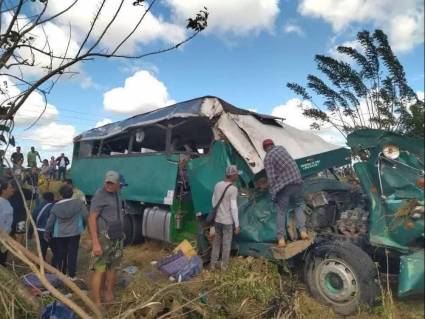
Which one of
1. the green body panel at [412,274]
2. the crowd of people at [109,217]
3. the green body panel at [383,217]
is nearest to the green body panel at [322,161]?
the crowd of people at [109,217]

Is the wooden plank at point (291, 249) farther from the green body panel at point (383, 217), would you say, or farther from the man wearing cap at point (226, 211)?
the green body panel at point (383, 217)

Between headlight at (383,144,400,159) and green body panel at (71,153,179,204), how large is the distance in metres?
5.27

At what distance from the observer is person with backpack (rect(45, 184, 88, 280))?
19.9ft

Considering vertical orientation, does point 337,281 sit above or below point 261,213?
below

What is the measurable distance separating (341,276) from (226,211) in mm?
1975

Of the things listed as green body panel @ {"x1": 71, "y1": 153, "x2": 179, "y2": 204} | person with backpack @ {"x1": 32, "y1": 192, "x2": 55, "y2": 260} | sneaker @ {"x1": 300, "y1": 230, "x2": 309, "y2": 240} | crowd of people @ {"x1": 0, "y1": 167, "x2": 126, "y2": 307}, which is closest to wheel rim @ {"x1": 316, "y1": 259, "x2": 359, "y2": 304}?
sneaker @ {"x1": 300, "y1": 230, "x2": 309, "y2": 240}

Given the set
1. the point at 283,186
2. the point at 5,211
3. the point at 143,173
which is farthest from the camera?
the point at 143,173

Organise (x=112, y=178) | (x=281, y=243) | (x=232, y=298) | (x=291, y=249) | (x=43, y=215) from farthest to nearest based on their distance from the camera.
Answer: (x=43, y=215), (x=281, y=243), (x=291, y=249), (x=112, y=178), (x=232, y=298)

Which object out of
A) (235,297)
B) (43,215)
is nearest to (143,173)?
(43,215)

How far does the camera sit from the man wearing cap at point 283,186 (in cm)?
557

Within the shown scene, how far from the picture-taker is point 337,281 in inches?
186

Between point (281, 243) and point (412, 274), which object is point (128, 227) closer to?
point (281, 243)

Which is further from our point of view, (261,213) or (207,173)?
(207,173)

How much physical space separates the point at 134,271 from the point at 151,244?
6.22 ft
